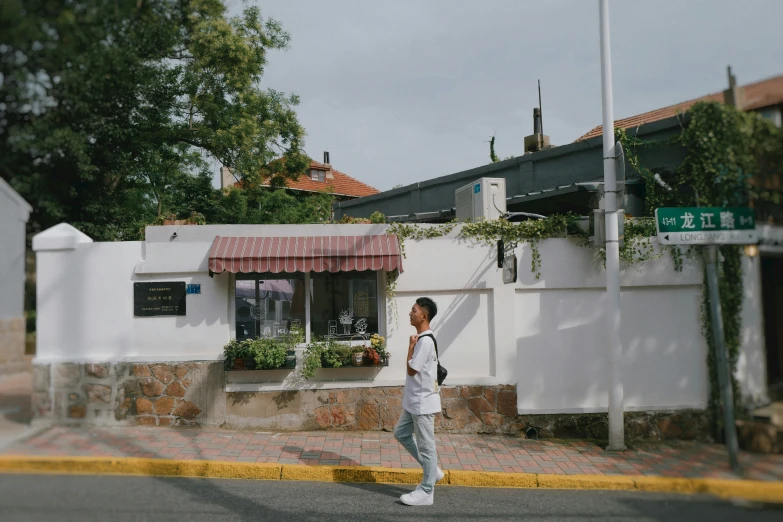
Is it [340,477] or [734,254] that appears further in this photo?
[340,477]

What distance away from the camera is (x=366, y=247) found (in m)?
6.40

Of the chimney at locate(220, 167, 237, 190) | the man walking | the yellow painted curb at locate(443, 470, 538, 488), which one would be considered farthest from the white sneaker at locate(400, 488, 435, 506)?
the chimney at locate(220, 167, 237, 190)

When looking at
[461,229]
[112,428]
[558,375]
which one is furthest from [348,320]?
[112,428]

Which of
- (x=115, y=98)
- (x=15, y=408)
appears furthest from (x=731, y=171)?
(x=15, y=408)

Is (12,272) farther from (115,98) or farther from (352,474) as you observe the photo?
(352,474)

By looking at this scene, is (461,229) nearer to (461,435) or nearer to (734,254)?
(461,435)

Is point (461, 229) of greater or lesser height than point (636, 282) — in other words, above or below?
above

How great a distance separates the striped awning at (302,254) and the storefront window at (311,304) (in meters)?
0.53

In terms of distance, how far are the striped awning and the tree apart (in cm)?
460

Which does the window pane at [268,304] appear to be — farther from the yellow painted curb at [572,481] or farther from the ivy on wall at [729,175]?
the ivy on wall at [729,175]

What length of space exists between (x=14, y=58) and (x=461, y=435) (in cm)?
644

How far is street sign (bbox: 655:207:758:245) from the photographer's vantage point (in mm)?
1397

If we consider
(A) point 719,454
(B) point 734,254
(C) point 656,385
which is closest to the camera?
(B) point 734,254

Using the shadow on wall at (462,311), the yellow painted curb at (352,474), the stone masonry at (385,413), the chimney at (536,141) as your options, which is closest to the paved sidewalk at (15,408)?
the yellow painted curb at (352,474)
